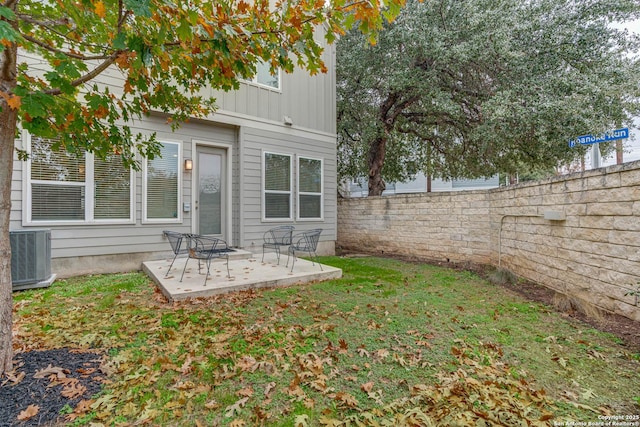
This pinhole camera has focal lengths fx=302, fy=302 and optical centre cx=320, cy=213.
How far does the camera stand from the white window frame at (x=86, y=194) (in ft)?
15.8

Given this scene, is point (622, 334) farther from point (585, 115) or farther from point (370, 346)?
point (585, 115)

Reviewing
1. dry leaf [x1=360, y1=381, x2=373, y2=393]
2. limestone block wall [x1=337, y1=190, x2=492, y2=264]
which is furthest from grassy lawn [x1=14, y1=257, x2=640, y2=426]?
limestone block wall [x1=337, y1=190, x2=492, y2=264]

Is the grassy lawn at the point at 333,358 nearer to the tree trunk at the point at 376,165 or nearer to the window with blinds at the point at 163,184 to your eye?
the window with blinds at the point at 163,184

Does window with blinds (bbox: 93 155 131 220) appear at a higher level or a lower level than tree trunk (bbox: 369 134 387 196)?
lower

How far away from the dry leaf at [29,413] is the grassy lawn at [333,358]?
11.4 inches

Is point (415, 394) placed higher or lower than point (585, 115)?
lower

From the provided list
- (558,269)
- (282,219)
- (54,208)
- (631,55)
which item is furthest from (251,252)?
(631,55)

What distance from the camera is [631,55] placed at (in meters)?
6.92

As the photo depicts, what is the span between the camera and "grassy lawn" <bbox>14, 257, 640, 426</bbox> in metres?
1.96

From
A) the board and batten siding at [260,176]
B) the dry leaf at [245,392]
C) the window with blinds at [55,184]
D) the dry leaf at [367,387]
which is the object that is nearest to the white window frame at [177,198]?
the window with blinds at [55,184]

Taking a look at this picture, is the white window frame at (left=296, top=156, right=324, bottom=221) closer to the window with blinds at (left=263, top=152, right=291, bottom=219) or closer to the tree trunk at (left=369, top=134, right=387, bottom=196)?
the window with blinds at (left=263, top=152, right=291, bottom=219)

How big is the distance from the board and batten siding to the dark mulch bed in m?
4.51

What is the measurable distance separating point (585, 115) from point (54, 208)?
10.3 meters

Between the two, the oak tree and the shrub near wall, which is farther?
the shrub near wall
